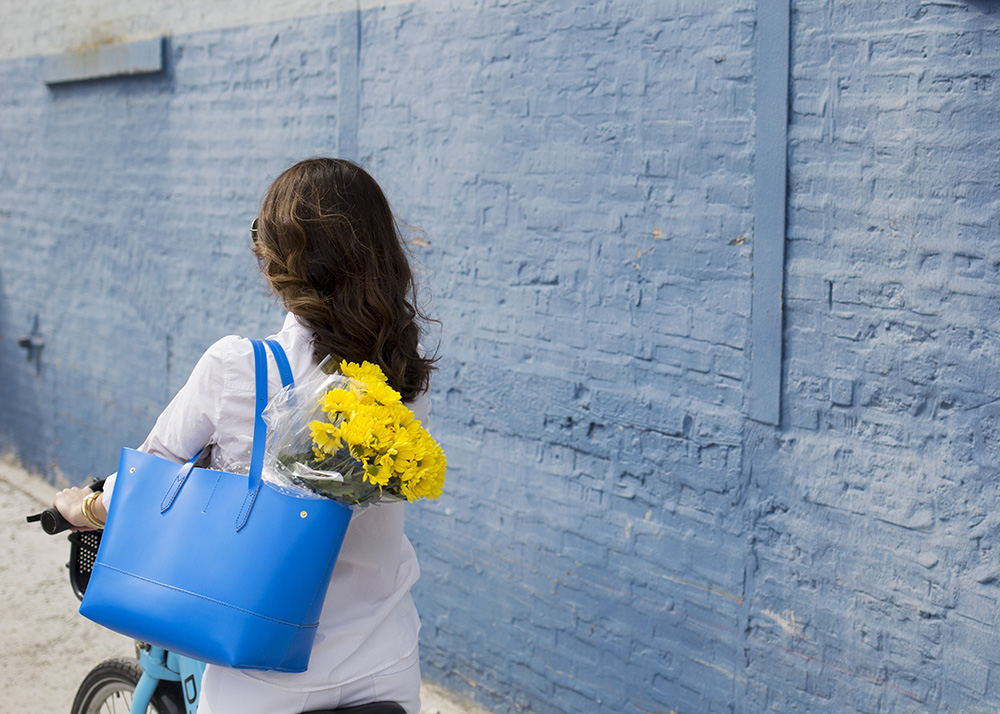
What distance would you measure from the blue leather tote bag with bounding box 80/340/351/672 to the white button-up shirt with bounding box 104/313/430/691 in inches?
2.5

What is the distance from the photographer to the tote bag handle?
61.3 inches

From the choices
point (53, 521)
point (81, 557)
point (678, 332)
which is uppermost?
point (678, 332)

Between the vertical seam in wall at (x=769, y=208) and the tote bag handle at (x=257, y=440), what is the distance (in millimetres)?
1551

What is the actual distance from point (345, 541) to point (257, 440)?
35 cm

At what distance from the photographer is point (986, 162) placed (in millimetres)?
2260

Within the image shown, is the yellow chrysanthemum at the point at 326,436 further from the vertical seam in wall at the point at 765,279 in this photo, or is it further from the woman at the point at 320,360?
the vertical seam in wall at the point at 765,279

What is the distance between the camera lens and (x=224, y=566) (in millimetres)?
1549

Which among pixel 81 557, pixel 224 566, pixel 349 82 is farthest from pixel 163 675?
pixel 349 82

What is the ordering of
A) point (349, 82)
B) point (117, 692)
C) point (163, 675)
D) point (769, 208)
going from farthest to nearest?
point (349, 82) < point (769, 208) < point (117, 692) < point (163, 675)

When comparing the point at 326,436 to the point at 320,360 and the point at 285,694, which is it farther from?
the point at 285,694

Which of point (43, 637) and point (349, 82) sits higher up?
point (349, 82)

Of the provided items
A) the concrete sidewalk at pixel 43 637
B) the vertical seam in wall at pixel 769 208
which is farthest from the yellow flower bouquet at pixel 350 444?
the concrete sidewalk at pixel 43 637

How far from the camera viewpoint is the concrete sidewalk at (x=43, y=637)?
3.71 meters

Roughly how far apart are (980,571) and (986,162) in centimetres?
105
